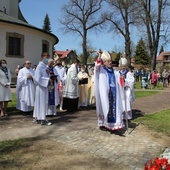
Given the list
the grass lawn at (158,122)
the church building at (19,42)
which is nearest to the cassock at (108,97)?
the grass lawn at (158,122)

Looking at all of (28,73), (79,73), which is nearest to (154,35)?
(79,73)

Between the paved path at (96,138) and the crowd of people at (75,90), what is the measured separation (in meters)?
0.36

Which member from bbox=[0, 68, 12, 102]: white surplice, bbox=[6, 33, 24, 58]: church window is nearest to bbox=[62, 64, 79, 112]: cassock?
bbox=[0, 68, 12, 102]: white surplice

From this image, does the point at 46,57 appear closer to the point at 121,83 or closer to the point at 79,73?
the point at 121,83

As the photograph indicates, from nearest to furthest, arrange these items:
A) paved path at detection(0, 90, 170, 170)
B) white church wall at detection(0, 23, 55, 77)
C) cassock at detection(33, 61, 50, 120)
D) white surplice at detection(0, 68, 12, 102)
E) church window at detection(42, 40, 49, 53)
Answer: paved path at detection(0, 90, 170, 170) < cassock at detection(33, 61, 50, 120) < white surplice at detection(0, 68, 12, 102) < white church wall at detection(0, 23, 55, 77) < church window at detection(42, 40, 49, 53)

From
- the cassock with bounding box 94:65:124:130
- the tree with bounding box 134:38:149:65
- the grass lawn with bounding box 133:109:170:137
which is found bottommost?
the grass lawn with bounding box 133:109:170:137

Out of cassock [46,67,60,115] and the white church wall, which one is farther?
the white church wall

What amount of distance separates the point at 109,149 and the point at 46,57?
3.34 meters

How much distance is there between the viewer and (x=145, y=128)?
25.8 feet

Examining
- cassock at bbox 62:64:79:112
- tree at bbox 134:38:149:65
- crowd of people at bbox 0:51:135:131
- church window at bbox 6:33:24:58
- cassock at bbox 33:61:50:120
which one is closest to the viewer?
crowd of people at bbox 0:51:135:131

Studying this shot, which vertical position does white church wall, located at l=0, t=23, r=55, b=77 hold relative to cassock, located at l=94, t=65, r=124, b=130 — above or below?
above

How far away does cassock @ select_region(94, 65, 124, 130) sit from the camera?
705 cm

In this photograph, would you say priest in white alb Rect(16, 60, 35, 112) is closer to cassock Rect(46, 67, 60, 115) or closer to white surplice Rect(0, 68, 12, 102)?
white surplice Rect(0, 68, 12, 102)

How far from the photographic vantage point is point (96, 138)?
6695 mm
